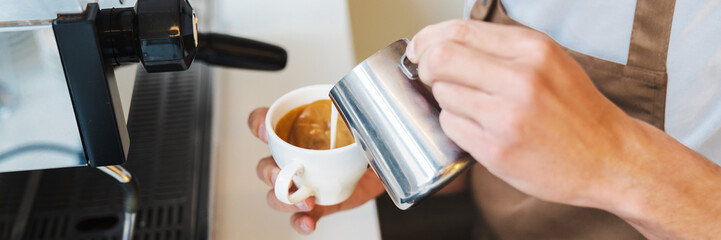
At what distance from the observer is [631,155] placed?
38 centimetres

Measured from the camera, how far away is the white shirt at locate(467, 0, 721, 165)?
21.1 inches

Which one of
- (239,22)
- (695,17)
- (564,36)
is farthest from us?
(239,22)

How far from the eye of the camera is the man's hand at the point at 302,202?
0.56 m

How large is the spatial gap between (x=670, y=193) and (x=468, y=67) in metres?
0.21

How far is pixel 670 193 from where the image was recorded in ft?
1.35

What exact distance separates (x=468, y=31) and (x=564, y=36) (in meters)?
0.35

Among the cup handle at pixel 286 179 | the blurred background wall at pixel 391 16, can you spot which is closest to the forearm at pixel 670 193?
the cup handle at pixel 286 179

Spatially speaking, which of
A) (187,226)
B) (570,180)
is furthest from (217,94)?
(570,180)

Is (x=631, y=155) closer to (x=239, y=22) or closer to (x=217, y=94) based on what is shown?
(x=217, y=94)

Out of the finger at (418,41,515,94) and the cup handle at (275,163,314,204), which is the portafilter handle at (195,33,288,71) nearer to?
the cup handle at (275,163,314,204)

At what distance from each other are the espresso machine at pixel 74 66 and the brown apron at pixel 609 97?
44 cm

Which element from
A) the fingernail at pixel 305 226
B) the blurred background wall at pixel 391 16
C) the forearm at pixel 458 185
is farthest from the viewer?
the blurred background wall at pixel 391 16

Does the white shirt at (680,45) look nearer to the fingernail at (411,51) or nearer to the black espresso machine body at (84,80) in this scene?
the fingernail at (411,51)

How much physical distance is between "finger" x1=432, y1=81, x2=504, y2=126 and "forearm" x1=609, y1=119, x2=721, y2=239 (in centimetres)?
13
